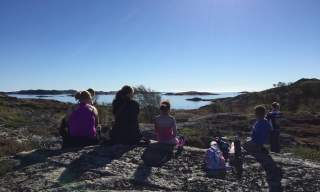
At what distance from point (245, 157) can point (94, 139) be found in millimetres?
3603

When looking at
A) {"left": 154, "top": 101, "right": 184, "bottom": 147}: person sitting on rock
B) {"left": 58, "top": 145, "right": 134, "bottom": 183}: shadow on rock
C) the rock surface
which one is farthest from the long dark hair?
the rock surface

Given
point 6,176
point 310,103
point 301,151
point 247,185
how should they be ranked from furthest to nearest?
1. point 310,103
2. point 301,151
3. point 6,176
4. point 247,185

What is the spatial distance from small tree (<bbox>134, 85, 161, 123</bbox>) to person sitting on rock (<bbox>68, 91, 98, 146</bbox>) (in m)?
17.8

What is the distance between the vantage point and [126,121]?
10.8 meters

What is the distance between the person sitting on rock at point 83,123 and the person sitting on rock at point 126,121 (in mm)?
509

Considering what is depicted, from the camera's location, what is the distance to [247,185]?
7777 mm

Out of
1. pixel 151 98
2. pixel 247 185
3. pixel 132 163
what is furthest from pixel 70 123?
pixel 151 98

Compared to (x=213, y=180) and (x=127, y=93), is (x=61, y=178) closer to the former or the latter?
(x=213, y=180)

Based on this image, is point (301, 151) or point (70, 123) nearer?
point (70, 123)

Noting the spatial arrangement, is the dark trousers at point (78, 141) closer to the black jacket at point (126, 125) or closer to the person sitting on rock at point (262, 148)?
the black jacket at point (126, 125)

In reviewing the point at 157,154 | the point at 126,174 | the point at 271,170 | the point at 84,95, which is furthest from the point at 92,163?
the point at 271,170

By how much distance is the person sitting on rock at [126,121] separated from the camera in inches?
421

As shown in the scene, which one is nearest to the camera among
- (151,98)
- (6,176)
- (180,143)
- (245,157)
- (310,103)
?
(6,176)

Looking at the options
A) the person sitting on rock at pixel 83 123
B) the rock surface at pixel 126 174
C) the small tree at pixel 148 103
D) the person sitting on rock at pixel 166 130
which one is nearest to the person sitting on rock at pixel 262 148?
the rock surface at pixel 126 174
